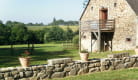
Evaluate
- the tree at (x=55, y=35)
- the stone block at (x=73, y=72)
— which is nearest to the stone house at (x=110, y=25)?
the stone block at (x=73, y=72)

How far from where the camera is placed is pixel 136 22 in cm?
2491

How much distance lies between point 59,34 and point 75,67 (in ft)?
202

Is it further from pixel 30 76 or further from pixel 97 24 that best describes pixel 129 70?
pixel 97 24

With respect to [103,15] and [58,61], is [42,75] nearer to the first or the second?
[58,61]

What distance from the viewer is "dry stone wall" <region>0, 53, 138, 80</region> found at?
29.8 ft

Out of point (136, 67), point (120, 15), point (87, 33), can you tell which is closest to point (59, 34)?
point (87, 33)

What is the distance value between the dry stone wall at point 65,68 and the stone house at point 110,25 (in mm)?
13580

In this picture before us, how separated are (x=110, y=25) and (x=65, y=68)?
58.8 feet

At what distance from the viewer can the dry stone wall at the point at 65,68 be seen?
9.08 metres

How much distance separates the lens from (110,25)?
2730 centimetres

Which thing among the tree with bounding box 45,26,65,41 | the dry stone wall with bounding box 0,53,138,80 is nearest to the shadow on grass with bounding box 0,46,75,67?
the dry stone wall with bounding box 0,53,138,80

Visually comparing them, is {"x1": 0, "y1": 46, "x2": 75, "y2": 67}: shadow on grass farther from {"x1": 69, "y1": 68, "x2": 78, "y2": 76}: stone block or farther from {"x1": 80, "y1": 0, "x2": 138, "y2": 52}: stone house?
{"x1": 69, "y1": 68, "x2": 78, "y2": 76}: stone block

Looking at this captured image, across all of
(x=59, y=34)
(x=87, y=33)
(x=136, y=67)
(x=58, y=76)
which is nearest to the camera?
(x=58, y=76)

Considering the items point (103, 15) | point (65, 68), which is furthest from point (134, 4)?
point (65, 68)
